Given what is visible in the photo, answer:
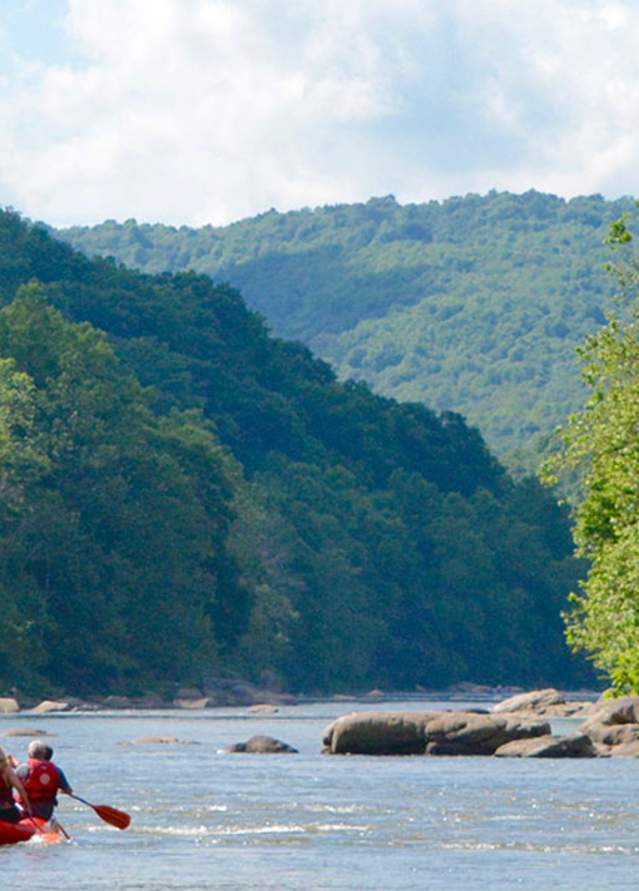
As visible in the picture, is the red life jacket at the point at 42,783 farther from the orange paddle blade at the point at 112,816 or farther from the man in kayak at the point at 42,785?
the orange paddle blade at the point at 112,816

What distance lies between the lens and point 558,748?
5244 centimetres

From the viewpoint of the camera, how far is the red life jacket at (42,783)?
34.5 meters

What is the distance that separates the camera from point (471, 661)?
153 metres

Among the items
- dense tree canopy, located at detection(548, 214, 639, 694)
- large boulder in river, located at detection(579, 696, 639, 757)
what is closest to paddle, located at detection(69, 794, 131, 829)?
dense tree canopy, located at detection(548, 214, 639, 694)

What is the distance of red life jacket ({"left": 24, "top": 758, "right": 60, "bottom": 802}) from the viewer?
34500mm

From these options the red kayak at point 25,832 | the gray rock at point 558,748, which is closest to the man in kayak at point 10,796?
the red kayak at point 25,832

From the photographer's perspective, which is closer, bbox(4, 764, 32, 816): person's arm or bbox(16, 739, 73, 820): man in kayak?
bbox(4, 764, 32, 816): person's arm

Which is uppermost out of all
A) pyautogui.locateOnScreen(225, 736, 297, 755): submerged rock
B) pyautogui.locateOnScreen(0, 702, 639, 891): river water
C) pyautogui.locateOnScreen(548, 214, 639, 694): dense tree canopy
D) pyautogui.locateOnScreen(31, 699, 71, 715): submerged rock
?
pyautogui.locateOnScreen(548, 214, 639, 694): dense tree canopy

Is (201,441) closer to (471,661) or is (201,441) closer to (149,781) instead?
(471,661)

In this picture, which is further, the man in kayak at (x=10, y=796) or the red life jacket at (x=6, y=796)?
the red life jacket at (x=6, y=796)

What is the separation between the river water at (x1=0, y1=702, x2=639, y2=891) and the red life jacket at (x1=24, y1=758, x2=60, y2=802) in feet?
2.67

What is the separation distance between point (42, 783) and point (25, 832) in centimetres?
102

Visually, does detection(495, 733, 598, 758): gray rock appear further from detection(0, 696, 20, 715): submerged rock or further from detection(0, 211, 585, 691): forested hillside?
detection(0, 211, 585, 691): forested hillside

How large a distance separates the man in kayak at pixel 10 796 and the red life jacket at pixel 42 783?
0.21m
